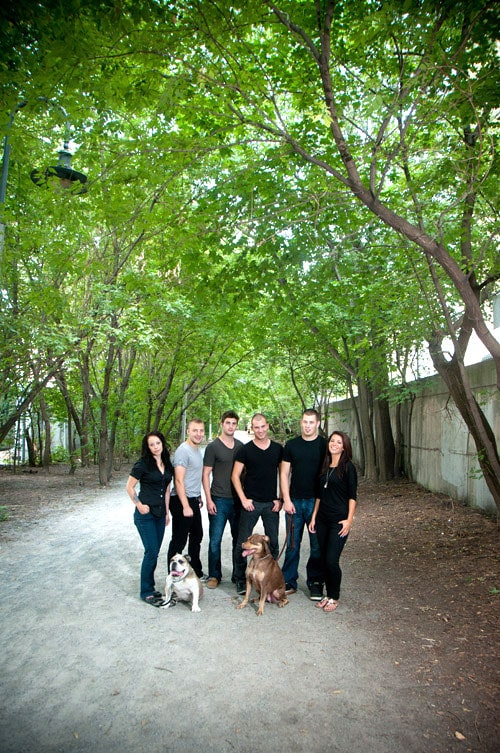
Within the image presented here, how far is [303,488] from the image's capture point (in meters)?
6.42

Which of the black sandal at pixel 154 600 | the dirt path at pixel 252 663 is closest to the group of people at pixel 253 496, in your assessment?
the black sandal at pixel 154 600

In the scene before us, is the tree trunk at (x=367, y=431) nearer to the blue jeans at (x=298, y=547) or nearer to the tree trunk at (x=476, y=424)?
the tree trunk at (x=476, y=424)

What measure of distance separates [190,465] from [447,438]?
304 inches

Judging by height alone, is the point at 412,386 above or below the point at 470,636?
above

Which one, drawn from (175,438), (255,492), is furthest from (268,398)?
(255,492)

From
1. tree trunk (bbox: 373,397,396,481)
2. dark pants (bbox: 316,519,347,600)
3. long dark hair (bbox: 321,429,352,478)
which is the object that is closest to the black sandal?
dark pants (bbox: 316,519,347,600)

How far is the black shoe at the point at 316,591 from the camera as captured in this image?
245 inches

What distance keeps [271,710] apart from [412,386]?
461 inches

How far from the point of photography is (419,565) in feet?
25.2

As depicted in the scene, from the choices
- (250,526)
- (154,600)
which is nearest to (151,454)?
(250,526)

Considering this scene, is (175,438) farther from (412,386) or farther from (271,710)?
(271,710)

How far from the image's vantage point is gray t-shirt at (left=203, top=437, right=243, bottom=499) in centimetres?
683

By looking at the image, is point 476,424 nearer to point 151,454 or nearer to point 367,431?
point 151,454

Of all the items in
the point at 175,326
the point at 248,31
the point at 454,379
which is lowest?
the point at 454,379
